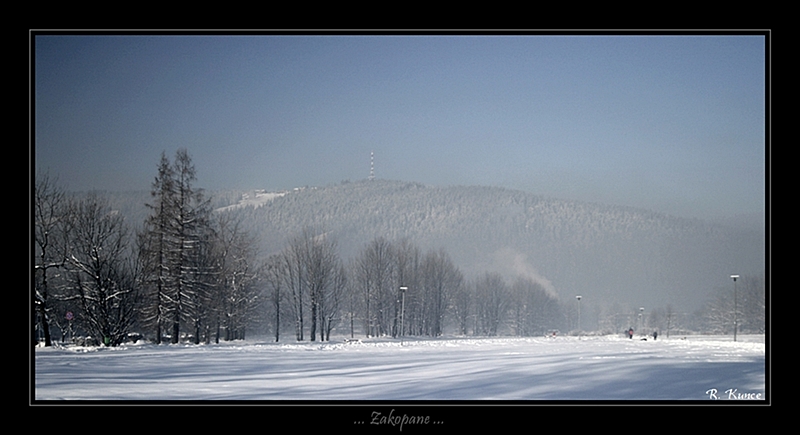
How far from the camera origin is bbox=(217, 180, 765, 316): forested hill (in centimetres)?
10476

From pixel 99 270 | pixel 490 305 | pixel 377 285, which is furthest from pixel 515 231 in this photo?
pixel 99 270

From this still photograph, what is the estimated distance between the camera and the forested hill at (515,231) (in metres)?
105

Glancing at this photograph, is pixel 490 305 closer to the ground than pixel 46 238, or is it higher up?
closer to the ground

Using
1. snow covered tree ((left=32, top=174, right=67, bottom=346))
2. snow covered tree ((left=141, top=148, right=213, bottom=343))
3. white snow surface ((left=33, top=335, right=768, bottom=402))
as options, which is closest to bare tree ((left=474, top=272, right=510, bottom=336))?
snow covered tree ((left=141, top=148, right=213, bottom=343))

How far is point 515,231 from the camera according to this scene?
141250 mm

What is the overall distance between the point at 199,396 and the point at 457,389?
3.59m

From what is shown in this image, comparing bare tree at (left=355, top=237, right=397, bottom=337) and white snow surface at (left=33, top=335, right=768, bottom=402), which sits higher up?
white snow surface at (left=33, top=335, right=768, bottom=402)

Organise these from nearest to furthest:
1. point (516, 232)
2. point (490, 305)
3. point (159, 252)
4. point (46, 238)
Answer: point (46, 238)
point (159, 252)
point (490, 305)
point (516, 232)

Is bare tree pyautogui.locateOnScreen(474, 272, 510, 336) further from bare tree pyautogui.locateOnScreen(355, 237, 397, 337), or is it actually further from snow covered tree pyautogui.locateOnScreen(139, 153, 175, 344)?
snow covered tree pyautogui.locateOnScreen(139, 153, 175, 344)

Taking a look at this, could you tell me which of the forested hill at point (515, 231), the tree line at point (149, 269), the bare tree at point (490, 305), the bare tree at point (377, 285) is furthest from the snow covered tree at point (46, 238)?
the forested hill at point (515, 231)

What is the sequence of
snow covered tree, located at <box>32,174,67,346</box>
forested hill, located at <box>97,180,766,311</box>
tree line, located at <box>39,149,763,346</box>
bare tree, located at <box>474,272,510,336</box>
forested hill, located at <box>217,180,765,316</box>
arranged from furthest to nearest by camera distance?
forested hill, located at <box>217,180,765,316</box>, forested hill, located at <box>97,180,766,311</box>, bare tree, located at <box>474,272,510,336</box>, tree line, located at <box>39,149,763,346</box>, snow covered tree, located at <box>32,174,67,346</box>

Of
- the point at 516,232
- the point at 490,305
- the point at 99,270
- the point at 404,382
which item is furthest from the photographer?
the point at 516,232

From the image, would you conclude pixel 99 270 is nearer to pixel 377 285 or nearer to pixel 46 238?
pixel 46 238
